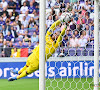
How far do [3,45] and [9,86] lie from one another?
56.5 inches

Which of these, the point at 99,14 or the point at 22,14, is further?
the point at 22,14

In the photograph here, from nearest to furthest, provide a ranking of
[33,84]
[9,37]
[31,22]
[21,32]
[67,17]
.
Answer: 1. [67,17]
2. [33,84]
3. [9,37]
4. [21,32]
5. [31,22]

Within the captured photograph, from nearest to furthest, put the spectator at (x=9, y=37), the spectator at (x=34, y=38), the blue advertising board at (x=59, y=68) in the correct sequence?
the blue advertising board at (x=59, y=68)
the spectator at (x=34, y=38)
the spectator at (x=9, y=37)

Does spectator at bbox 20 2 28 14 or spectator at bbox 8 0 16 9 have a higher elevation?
spectator at bbox 8 0 16 9

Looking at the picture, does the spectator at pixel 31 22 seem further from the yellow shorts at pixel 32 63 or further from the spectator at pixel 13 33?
the yellow shorts at pixel 32 63

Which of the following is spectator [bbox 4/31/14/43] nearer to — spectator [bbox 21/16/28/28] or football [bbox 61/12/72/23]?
spectator [bbox 21/16/28/28]

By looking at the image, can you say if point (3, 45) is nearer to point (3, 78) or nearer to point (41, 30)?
point (3, 78)

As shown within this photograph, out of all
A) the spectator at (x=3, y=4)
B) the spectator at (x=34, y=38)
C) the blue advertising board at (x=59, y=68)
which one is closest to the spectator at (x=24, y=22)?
the spectator at (x=34, y=38)

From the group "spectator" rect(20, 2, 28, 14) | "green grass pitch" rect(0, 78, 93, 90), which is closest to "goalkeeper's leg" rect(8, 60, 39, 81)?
"green grass pitch" rect(0, 78, 93, 90)

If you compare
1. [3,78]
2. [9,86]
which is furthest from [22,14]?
[9,86]

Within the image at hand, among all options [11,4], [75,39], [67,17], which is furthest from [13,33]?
[67,17]

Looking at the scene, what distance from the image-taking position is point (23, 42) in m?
6.56

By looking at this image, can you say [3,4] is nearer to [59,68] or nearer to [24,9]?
[24,9]

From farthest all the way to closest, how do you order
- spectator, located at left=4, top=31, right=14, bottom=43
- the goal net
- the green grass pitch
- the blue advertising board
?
spectator, located at left=4, top=31, right=14, bottom=43
the blue advertising board
the green grass pitch
the goal net
